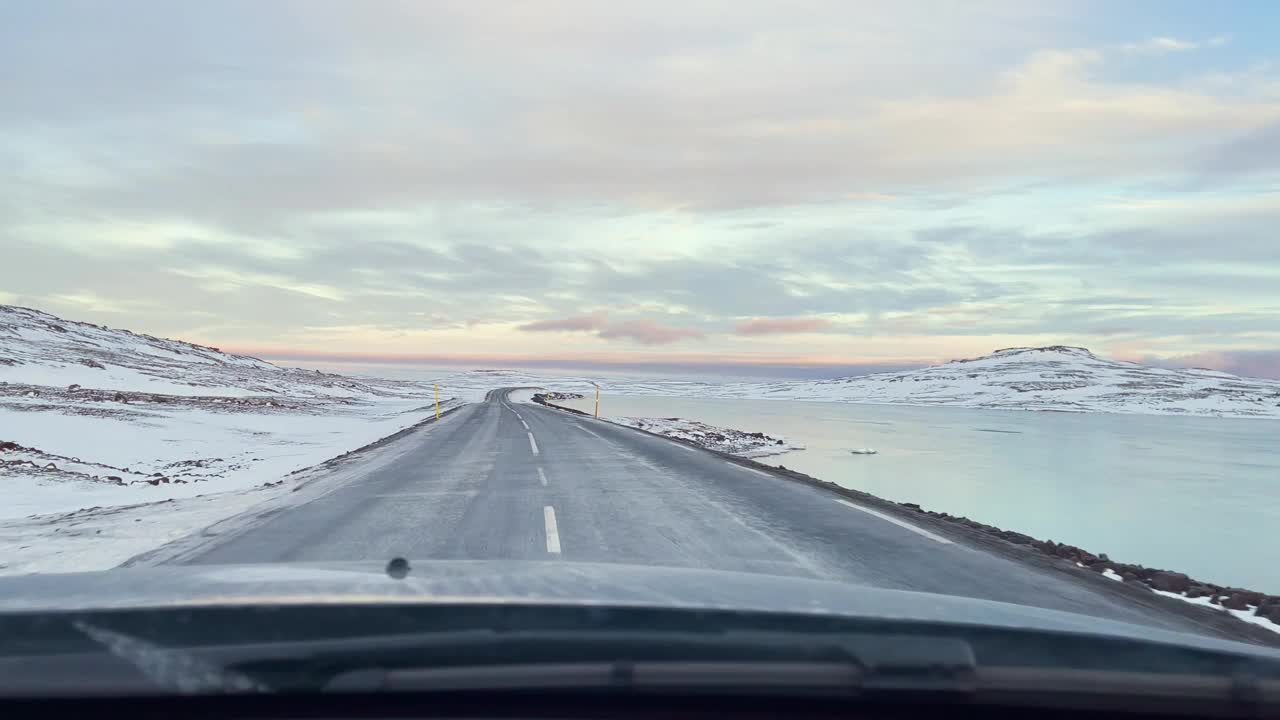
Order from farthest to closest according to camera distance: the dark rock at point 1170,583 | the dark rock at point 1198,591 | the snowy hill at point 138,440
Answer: the snowy hill at point 138,440 → the dark rock at point 1170,583 → the dark rock at point 1198,591

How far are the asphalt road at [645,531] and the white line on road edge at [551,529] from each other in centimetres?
1

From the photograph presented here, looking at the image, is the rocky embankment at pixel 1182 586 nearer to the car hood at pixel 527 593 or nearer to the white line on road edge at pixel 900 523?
the white line on road edge at pixel 900 523

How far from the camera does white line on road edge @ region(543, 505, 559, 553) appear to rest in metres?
7.52

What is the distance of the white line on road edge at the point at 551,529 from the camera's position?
752 centimetres

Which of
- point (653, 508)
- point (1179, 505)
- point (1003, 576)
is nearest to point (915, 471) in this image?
point (1179, 505)

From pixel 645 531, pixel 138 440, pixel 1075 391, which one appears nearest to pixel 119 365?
pixel 138 440

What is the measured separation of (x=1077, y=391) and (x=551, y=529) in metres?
155

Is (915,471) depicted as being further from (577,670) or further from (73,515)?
(577,670)

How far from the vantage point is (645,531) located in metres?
8.36

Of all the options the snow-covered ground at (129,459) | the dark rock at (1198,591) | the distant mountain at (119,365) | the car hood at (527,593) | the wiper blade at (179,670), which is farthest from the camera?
the distant mountain at (119,365)

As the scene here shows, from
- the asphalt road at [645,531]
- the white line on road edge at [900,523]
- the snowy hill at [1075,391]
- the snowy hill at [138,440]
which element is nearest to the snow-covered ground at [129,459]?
the snowy hill at [138,440]

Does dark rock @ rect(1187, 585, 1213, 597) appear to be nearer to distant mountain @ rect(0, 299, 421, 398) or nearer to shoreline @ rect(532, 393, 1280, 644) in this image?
shoreline @ rect(532, 393, 1280, 644)

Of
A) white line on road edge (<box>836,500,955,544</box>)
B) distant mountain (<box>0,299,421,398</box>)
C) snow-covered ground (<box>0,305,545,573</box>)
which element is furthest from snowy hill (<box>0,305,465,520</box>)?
white line on road edge (<box>836,500,955,544</box>)

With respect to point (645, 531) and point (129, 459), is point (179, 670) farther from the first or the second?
point (129, 459)
